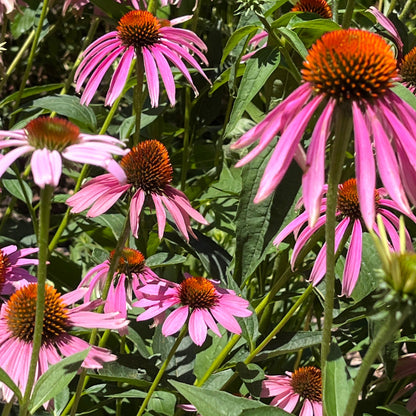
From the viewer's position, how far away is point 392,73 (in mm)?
649

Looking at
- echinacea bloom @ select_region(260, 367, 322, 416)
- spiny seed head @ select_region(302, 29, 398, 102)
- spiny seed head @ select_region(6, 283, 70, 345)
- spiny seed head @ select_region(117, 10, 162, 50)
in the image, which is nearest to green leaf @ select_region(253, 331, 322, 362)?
echinacea bloom @ select_region(260, 367, 322, 416)

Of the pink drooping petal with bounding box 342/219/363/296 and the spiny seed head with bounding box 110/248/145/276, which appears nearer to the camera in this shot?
the pink drooping petal with bounding box 342/219/363/296

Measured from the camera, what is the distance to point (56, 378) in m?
0.66

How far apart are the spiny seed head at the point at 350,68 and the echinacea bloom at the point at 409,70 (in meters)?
0.36

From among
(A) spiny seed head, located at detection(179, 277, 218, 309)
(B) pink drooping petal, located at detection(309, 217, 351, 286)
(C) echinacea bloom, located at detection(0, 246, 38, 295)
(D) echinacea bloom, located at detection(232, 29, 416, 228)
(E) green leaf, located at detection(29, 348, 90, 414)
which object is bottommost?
(E) green leaf, located at detection(29, 348, 90, 414)

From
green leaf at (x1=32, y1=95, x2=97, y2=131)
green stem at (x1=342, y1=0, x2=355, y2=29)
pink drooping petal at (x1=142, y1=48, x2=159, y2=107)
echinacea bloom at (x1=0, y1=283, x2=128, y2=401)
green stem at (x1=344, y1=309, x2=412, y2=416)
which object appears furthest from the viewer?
green leaf at (x1=32, y1=95, x2=97, y2=131)

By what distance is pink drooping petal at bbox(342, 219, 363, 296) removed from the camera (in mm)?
850

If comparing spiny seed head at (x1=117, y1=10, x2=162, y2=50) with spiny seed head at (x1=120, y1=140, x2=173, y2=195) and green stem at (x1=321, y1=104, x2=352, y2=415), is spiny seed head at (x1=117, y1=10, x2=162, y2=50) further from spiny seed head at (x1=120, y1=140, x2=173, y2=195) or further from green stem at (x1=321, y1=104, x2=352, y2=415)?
green stem at (x1=321, y1=104, x2=352, y2=415)

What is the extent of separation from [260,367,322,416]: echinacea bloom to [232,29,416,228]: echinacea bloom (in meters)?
0.45

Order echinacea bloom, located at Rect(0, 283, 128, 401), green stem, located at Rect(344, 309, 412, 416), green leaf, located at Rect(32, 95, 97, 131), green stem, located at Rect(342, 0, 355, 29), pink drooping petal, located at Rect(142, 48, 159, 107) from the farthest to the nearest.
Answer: green leaf, located at Rect(32, 95, 97, 131)
pink drooping petal, located at Rect(142, 48, 159, 107)
green stem, located at Rect(342, 0, 355, 29)
echinacea bloom, located at Rect(0, 283, 128, 401)
green stem, located at Rect(344, 309, 412, 416)

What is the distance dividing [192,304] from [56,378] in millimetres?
324

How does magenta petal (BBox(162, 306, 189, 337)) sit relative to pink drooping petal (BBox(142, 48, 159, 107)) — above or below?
below

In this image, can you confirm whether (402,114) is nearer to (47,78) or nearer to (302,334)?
(302,334)

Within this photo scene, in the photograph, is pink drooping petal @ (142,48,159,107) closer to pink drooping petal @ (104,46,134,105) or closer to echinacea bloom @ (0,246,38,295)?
pink drooping petal @ (104,46,134,105)
